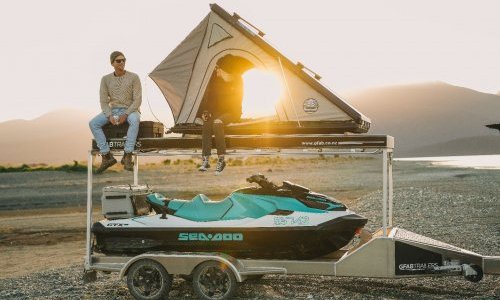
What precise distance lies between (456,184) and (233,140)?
24227 millimetres

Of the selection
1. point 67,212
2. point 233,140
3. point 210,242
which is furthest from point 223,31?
point 67,212

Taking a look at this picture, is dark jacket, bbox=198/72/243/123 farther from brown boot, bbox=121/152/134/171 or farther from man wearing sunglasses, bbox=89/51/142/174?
brown boot, bbox=121/152/134/171

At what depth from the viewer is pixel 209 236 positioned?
7.67 metres

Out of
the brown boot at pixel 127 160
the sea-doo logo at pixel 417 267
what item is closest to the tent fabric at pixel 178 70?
the brown boot at pixel 127 160

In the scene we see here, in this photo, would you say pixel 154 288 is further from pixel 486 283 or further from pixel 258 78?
pixel 486 283

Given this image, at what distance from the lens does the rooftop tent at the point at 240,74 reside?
8.43m

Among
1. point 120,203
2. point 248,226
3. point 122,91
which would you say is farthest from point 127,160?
point 248,226

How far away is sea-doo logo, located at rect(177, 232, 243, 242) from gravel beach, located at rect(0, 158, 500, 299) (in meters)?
0.88

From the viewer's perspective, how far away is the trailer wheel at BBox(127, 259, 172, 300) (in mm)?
7709

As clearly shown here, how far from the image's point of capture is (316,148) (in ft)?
26.0

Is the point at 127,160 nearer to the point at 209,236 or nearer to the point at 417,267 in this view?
the point at 209,236

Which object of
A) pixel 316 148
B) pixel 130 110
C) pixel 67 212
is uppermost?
pixel 130 110

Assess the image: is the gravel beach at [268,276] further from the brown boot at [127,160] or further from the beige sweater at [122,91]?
the beige sweater at [122,91]

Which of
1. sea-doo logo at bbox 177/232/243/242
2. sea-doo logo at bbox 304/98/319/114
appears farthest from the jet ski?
sea-doo logo at bbox 304/98/319/114
